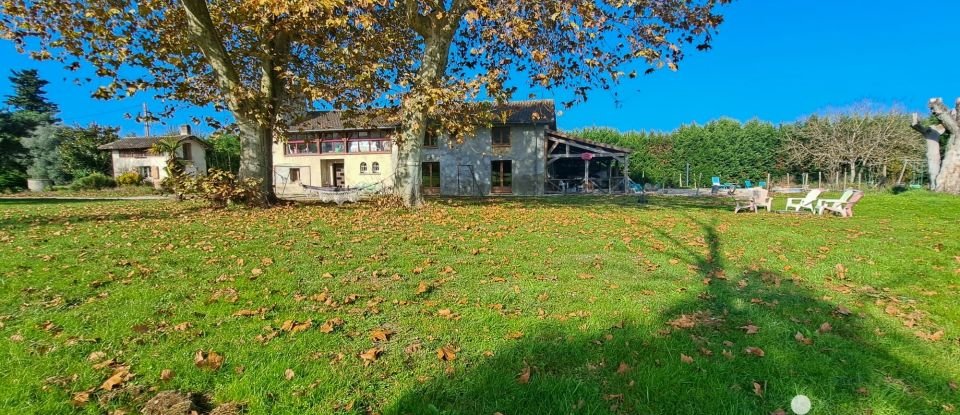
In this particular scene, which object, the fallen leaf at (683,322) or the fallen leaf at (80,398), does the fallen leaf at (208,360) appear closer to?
the fallen leaf at (80,398)

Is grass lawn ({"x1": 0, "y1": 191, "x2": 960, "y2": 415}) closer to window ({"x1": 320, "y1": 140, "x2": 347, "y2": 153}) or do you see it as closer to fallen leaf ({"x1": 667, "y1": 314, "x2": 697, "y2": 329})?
fallen leaf ({"x1": 667, "y1": 314, "x2": 697, "y2": 329})

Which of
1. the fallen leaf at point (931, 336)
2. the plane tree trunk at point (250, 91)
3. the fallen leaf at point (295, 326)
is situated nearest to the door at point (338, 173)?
the plane tree trunk at point (250, 91)

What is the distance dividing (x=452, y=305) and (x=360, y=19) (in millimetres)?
6301

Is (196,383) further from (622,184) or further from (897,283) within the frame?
(622,184)

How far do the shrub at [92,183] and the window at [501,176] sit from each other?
2602 cm

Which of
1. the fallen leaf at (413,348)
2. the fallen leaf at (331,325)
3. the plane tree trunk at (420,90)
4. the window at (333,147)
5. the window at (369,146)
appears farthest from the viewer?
the window at (333,147)

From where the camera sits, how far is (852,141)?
1152 inches

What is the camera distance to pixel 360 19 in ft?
27.1

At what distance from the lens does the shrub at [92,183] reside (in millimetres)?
29250

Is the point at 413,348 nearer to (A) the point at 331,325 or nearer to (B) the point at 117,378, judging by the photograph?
(A) the point at 331,325

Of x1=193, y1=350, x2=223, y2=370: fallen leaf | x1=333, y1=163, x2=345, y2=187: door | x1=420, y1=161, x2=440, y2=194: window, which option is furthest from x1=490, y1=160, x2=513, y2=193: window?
x1=193, y1=350, x2=223, y2=370: fallen leaf

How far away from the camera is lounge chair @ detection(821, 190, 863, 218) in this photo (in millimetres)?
12281

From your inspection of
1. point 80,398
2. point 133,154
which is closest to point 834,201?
point 80,398

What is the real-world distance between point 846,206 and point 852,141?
22392 millimetres
